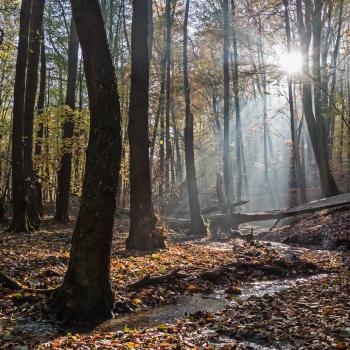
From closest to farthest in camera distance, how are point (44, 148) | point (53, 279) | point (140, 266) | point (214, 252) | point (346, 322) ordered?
point (346, 322) → point (53, 279) → point (140, 266) → point (214, 252) → point (44, 148)

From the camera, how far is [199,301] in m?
6.83

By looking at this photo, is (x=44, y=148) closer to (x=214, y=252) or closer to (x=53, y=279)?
(x=214, y=252)

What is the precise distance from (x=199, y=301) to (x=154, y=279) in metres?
0.94

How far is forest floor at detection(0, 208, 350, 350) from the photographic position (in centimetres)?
478

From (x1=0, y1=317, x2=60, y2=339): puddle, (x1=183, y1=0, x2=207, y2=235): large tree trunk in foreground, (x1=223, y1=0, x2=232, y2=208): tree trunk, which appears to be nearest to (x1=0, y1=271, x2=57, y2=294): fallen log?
(x1=0, y1=317, x2=60, y2=339): puddle

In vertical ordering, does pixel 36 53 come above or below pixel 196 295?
above

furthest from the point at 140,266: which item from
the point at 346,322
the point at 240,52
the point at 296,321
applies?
the point at 240,52

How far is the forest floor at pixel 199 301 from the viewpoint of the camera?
4.78 meters

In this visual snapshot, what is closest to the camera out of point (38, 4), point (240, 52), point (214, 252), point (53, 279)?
point (53, 279)

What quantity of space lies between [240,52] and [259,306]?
2834cm

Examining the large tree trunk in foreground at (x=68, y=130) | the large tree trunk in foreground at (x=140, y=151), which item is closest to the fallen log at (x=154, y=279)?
the large tree trunk in foreground at (x=140, y=151)

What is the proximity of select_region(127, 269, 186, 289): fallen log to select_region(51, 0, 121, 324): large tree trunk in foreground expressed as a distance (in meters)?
1.43

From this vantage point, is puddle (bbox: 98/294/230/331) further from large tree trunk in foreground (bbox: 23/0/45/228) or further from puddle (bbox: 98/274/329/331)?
large tree trunk in foreground (bbox: 23/0/45/228)

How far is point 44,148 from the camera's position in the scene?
20156 mm
